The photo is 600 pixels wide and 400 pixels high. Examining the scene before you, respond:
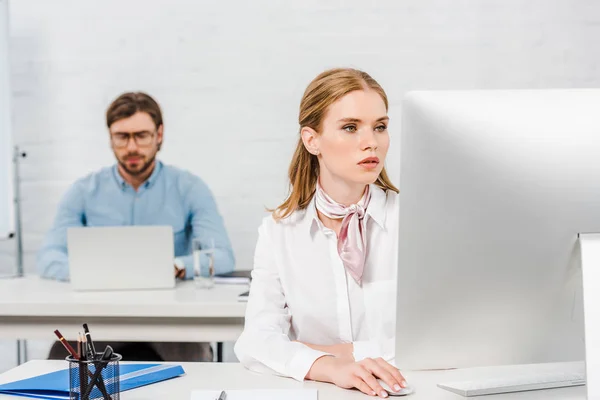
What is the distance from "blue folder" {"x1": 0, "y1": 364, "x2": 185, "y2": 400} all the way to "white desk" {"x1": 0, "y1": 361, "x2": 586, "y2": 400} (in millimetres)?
18

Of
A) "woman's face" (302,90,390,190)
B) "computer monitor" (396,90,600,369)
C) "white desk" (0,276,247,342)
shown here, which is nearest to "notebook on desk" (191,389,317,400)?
"computer monitor" (396,90,600,369)

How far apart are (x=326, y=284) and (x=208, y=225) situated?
1.86 meters

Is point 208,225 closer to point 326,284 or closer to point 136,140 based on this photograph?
point 136,140

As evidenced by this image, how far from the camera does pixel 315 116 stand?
171cm

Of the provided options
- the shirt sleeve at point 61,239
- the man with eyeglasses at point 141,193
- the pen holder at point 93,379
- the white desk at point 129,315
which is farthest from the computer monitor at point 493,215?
the man with eyeglasses at point 141,193

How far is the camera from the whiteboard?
11.5 feet

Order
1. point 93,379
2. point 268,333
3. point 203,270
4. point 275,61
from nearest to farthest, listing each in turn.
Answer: point 93,379
point 268,333
point 203,270
point 275,61

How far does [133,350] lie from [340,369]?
64.8 inches

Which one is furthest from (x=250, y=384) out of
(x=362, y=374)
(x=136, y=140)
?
(x=136, y=140)

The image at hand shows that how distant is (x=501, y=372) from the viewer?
134 centimetres

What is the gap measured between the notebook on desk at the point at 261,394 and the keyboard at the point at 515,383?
234 mm

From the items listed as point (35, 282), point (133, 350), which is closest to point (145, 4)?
point (35, 282)

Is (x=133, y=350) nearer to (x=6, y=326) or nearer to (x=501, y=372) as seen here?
(x=6, y=326)

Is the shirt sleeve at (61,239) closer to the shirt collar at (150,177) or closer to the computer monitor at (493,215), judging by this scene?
the shirt collar at (150,177)
